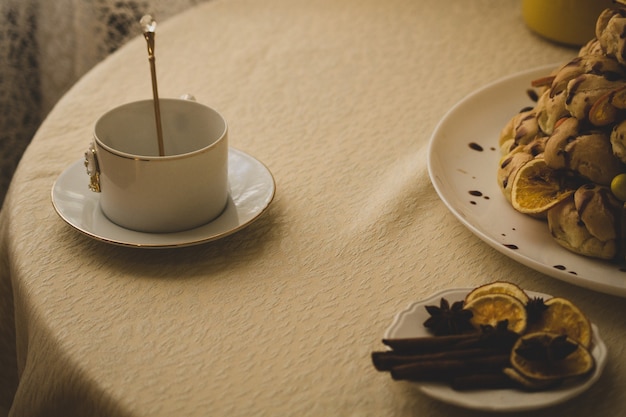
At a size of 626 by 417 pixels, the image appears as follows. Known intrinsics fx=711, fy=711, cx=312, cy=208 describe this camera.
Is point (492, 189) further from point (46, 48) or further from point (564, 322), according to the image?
point (46, 48)

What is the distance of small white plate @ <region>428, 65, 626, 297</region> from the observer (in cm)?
67

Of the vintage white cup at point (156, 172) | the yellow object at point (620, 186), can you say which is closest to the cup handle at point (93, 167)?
the vintage white cup at point (156, 172)

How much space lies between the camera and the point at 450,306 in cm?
60

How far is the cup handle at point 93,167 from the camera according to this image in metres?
0.70

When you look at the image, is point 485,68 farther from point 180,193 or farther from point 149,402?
point 149,402

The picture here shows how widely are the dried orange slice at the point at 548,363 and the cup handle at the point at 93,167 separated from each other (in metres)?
0.43

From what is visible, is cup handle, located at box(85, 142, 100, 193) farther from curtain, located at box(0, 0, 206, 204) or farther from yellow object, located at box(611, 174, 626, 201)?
curtain, located at box(0, 0, 206, 204)

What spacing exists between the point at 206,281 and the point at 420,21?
0.79 metres

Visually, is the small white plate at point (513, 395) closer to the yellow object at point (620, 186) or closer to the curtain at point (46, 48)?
the yellow object at point (620, 186)

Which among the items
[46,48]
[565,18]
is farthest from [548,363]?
[46,48]

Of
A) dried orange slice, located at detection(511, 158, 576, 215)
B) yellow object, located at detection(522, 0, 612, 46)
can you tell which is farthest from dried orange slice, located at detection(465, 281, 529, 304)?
yellow object, located at detection(522, 0, 612, 46)

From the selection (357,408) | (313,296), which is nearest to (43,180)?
(313,296)

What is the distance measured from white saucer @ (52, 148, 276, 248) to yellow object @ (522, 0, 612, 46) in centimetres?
63

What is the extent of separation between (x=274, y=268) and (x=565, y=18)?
0.74 metres
